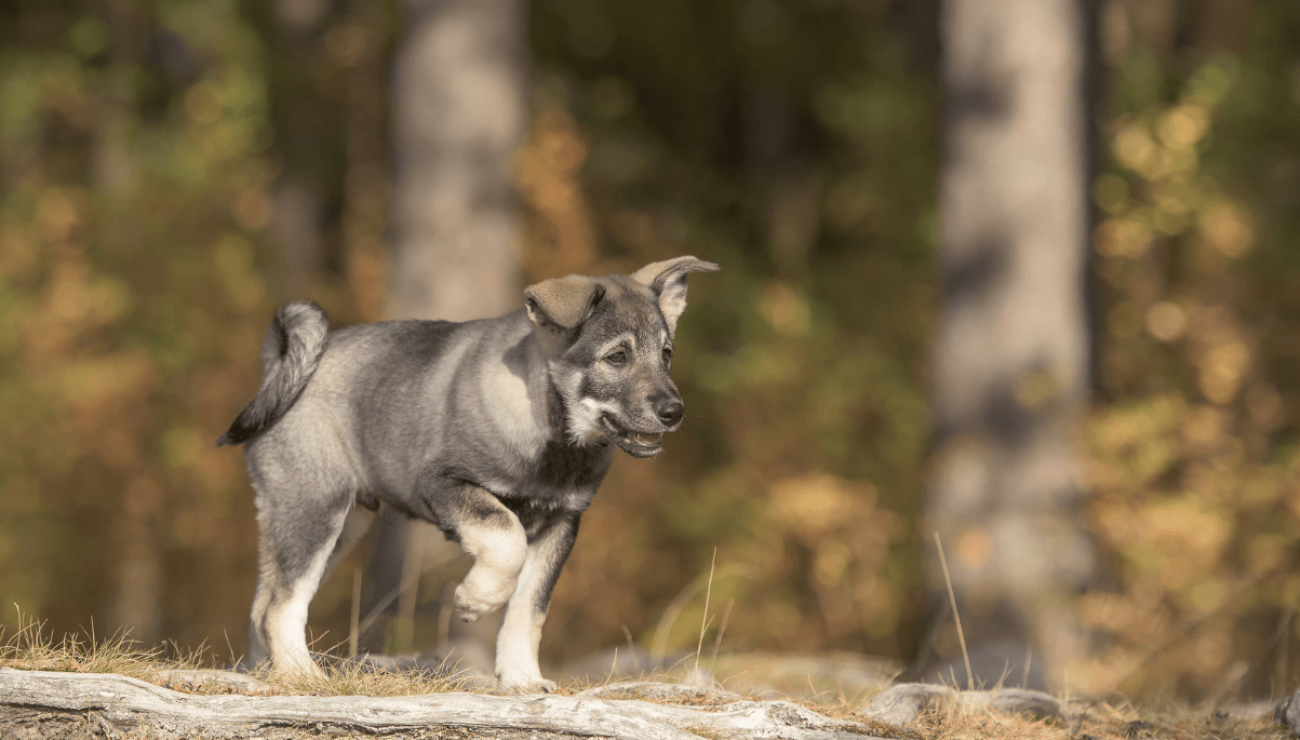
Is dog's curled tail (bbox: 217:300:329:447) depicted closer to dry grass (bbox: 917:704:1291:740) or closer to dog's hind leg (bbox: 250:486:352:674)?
dog's hind leg (bbox: 250:486:352:674)

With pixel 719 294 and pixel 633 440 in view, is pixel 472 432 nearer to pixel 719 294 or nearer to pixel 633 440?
pixel 633 440

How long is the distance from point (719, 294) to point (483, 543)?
12421 mm

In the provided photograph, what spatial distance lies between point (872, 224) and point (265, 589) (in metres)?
12.4

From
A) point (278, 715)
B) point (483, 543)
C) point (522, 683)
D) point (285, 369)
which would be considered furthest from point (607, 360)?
point (278, 715)

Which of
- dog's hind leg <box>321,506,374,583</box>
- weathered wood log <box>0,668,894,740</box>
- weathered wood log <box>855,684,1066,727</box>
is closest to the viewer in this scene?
weathered wood log <box>0,668,894,740</box>

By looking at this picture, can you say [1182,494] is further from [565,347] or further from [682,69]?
[682,69]

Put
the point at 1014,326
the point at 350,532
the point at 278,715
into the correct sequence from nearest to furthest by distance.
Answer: the point at 278,715 < the point at 350,532 < the point at 1014,326

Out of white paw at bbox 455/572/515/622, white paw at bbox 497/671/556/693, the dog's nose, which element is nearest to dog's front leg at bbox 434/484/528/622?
white paw at bbox 455/572/515/622

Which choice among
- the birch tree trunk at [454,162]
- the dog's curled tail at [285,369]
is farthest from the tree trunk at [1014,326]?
the dog's curled tail at [285,369]

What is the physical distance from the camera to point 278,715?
403 centimetres

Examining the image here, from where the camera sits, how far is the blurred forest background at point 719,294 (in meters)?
11.2

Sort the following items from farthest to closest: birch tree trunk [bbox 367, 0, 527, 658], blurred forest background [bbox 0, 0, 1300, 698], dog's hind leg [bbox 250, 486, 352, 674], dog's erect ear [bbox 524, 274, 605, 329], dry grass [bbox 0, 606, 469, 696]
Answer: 1. blurred forest background [bbox 0, 0, 1300, 698]
2. birch tree trunk [bbox 367, 0, 527, 658]
3. dog's hind leg [bbox 250, 486, 352, 674]
4. dog's erect ear [bbox 524, 274, 605, 329]
5. dry grass [bbox 0, 606, 469, 696]

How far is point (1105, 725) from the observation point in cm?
519

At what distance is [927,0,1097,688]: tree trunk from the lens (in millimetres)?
9367
